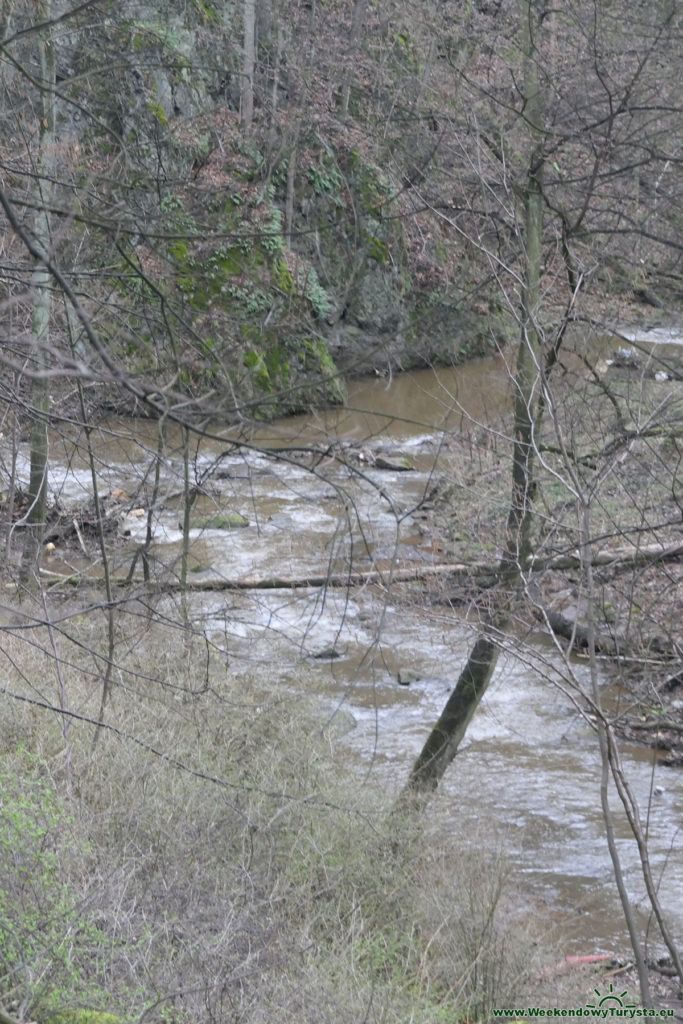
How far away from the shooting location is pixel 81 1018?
3916 mm

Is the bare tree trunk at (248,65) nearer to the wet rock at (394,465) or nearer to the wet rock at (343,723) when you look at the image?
the wet rock at (394,465)

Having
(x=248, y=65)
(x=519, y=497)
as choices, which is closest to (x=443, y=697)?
(x=519, y=497)

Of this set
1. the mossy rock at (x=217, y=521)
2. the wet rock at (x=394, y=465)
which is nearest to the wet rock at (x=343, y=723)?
the mossy rock at (x=217, y=521)

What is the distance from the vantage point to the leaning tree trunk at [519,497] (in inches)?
247

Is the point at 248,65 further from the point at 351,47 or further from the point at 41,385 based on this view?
the point at 41,385

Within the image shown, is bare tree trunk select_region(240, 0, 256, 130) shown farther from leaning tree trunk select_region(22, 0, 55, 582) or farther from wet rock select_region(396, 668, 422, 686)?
wet rock select_region(396, 668, 422, 686)

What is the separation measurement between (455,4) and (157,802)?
11836mm

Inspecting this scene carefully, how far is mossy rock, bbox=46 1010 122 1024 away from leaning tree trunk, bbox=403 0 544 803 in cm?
291

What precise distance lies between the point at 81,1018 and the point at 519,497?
385cm

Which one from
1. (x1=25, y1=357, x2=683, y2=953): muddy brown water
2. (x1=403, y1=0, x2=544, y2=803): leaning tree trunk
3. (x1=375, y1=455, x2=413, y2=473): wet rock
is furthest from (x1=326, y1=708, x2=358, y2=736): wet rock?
(x1=375, y1=455, x2=413, y2=473): wet rock

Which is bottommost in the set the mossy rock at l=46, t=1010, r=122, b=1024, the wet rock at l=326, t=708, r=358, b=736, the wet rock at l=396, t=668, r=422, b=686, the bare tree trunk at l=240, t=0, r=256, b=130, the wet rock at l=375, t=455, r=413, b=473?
the wet rock at l=375, t=455, r=413, b=473

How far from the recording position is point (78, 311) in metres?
1.93

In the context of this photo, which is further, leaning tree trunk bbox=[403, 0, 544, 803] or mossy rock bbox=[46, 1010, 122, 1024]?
leaning tree trunk bbox=[403, 0, 544, 803]

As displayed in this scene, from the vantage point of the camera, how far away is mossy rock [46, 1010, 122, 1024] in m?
3.88
